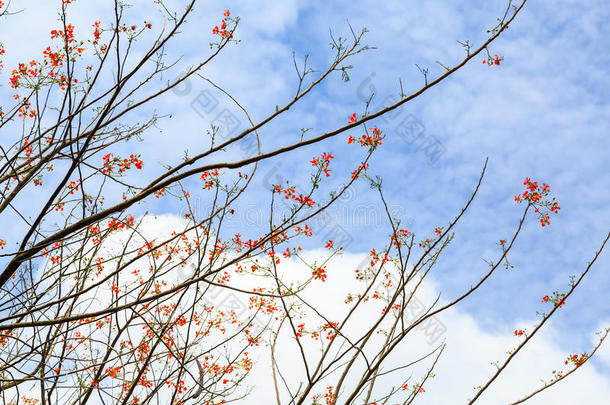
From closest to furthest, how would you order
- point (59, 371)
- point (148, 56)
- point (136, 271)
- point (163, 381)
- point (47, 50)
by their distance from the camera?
point (148, 56) → point (59, 371) → point (47, 50) → point (163, 381) → point (136, 271)

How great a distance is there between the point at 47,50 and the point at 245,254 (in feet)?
11.8

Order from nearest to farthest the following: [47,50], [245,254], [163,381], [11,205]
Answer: [245,254]
[11,205]
[47,50]
[163,381]

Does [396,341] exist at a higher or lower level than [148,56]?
lower

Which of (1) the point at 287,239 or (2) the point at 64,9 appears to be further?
(1) the point at 287,239

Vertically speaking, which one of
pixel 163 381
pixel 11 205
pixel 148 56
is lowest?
pixel 163 381

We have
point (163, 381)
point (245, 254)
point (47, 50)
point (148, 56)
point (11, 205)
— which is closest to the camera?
point (245, 254)

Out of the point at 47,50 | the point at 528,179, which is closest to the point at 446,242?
the point at 528,179

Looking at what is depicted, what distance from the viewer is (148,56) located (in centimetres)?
391

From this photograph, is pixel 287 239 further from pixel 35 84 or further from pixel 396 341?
pixel 35 84

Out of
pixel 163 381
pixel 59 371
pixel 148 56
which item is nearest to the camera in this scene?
pixel 148 56

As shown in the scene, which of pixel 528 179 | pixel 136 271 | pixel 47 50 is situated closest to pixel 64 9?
pixel 47 50

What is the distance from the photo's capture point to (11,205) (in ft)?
12.0

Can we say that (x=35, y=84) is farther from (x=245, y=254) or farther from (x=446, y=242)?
(x=446, y=242)

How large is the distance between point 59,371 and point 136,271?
2077 mm
